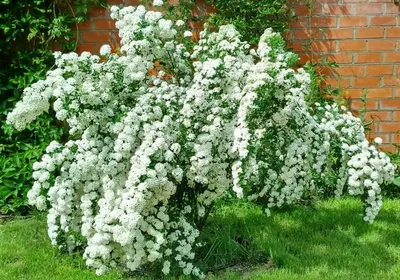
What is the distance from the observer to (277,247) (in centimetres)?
384

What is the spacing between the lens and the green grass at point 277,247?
3539 mm

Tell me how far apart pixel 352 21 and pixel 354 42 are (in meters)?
0.16

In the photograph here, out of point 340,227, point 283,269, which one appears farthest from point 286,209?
point 283,269

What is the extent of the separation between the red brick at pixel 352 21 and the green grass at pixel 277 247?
Result: 4.62 ft

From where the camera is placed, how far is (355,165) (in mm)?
3504

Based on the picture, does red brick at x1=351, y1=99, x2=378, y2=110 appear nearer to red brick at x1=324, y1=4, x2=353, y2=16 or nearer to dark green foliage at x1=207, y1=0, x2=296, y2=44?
red brick at x1=324, y1=4, x2=353, y2=16

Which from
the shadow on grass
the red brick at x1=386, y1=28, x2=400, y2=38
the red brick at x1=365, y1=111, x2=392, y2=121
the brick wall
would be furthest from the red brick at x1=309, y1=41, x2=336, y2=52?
the shadow on grass

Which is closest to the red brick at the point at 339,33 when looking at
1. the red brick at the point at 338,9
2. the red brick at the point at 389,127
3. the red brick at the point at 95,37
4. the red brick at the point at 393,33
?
the red brick at the point at 338,9

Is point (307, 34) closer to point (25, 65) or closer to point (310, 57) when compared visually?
point (310, 57)

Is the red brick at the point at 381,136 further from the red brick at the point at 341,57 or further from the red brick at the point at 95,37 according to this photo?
the red brick at the point at 95,37

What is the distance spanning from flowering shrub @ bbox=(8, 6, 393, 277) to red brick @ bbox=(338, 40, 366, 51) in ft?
5.39

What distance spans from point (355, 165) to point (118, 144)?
49.2 inches

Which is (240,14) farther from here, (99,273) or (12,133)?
(99,273)

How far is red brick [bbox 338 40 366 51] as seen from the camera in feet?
16.6
